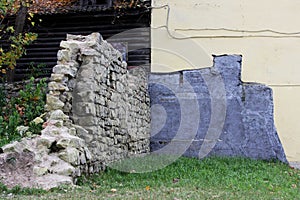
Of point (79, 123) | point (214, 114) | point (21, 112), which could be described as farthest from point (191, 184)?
point (214, 114)

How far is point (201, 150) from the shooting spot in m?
10.0

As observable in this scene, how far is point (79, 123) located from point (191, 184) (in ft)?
6.04

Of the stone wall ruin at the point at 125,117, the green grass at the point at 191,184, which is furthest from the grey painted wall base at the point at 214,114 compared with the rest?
the green grass at the point at 191,184

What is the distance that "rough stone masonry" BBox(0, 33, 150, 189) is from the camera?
5145 millimetres

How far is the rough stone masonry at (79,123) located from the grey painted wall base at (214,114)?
186 cm

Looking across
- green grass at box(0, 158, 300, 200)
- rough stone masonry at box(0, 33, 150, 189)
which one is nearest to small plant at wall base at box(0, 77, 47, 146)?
rough stone masonry at box(0, 33, 150, 189)

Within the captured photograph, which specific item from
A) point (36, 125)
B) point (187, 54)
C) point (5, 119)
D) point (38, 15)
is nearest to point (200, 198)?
point (36, 125)

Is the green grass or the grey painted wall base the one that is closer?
the green grass

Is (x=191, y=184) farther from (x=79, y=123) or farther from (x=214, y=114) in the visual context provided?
(x=214, y=114)

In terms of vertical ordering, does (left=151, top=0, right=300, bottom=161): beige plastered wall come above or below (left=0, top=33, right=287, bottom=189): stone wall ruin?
above

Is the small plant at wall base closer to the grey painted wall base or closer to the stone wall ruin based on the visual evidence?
the stone wall ruin

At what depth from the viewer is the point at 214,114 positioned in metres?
10.1

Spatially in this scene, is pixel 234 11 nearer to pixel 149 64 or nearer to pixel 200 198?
pixel 149 64

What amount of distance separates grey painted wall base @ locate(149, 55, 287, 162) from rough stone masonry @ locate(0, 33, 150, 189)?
186 cm
